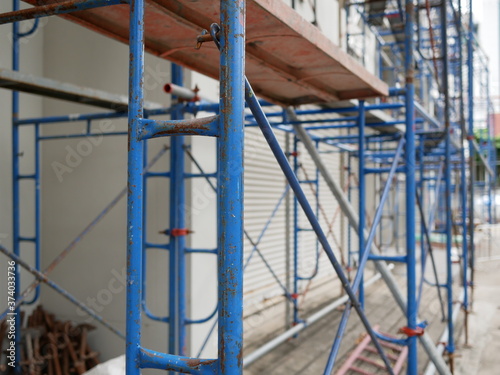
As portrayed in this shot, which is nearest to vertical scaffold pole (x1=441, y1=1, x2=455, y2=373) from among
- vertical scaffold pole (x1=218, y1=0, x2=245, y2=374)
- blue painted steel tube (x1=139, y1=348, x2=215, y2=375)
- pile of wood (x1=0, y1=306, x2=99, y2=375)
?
vertical scaffold pole (x1=218, y1=0, x2=245, y2=374)

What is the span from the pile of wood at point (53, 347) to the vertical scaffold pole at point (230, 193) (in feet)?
14.6

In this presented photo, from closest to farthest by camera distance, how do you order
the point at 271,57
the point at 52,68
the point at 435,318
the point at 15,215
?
the point at 271,57 → the point at 15,215 → the point at 52,68 → the point at 435,318

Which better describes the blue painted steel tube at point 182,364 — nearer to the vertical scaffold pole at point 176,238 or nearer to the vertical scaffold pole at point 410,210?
the vertical scaffold pole at point 410,210

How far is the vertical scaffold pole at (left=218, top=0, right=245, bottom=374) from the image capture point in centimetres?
149

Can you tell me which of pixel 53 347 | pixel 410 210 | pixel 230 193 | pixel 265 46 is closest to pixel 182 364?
pixel 230 193

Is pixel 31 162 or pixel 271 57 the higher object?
pixel 271 57

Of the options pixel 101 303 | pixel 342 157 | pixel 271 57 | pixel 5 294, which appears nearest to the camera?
pixel 271 57

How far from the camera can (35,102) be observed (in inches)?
249

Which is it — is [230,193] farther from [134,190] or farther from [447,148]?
[447,148]

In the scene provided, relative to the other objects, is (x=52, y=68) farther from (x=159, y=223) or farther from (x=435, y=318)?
(x=435, y=318)

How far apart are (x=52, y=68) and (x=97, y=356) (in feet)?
13.0

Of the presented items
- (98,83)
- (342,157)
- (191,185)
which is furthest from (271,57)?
(342,157)

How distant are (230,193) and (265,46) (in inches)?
51.9

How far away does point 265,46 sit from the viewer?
8.32 ft
